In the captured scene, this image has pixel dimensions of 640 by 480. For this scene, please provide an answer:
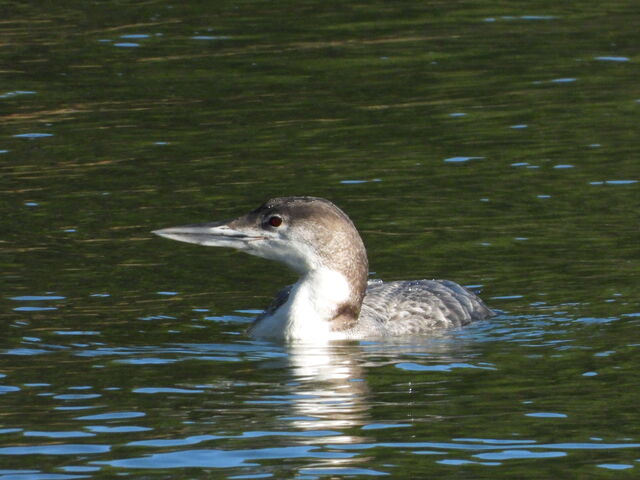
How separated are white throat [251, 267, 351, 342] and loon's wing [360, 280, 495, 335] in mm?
395

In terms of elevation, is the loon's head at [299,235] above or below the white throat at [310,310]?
above

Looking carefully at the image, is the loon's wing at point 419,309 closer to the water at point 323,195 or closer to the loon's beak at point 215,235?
the water at point 323,195

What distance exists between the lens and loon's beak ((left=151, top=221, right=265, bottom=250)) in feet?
41.4

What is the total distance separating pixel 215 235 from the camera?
1270cm

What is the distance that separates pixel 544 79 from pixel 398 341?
8.94 meters

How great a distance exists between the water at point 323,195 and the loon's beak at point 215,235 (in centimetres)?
61

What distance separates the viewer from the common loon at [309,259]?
12.4 metres

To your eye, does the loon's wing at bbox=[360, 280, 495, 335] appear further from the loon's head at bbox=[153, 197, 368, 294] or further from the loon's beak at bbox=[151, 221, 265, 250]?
the loon's beak at bbox=[151, 221, 265, 250]

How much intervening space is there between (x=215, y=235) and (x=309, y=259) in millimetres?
734

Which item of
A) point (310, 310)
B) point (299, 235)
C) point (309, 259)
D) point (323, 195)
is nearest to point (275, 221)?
point (299, 235)

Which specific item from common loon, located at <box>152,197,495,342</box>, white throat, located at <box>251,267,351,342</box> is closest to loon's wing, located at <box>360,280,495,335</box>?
common loon, located at <box>152,197,495,342</box>

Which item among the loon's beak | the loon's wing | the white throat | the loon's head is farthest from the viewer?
the loon's wing

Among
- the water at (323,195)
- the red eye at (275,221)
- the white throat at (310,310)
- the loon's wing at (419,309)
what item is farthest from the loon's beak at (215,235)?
the loon's wing at (419,309)

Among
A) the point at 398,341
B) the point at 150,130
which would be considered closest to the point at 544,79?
the point at 150,130
